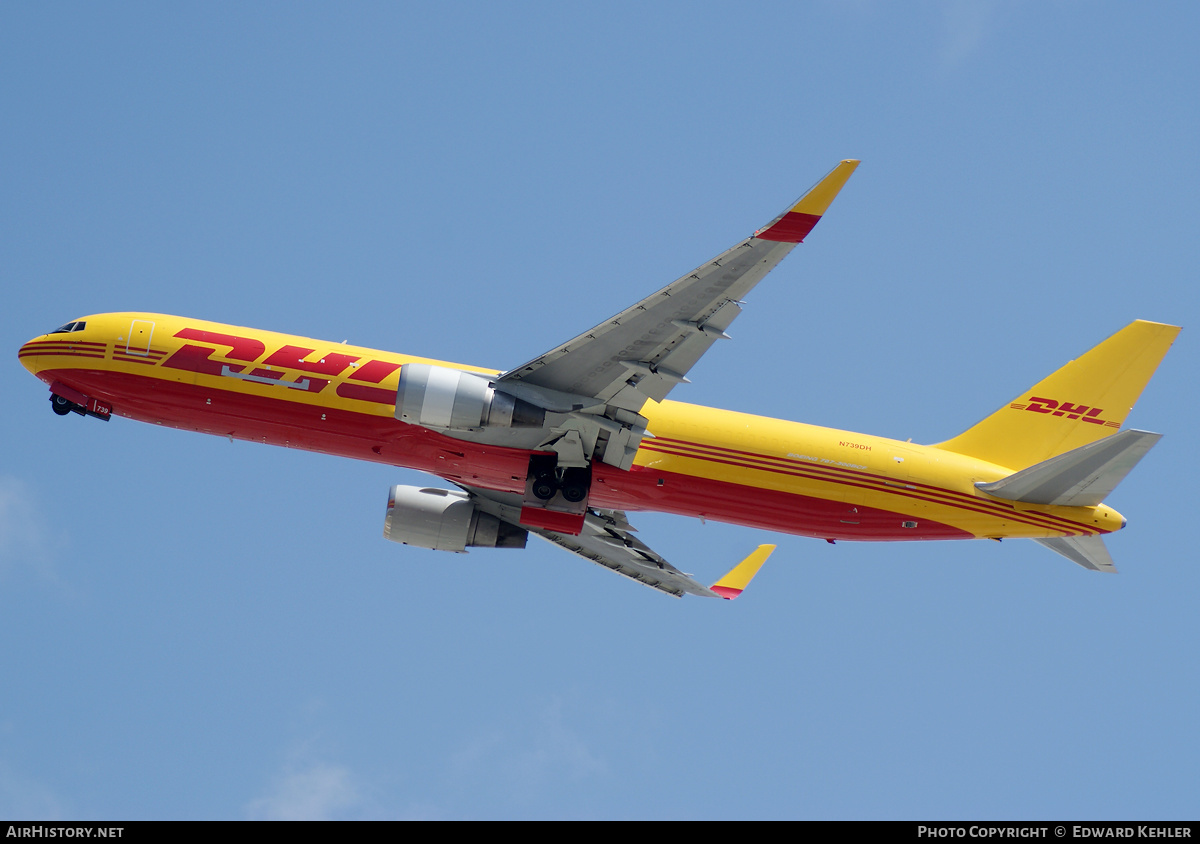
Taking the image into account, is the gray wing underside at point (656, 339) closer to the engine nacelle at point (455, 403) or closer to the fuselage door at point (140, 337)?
the engine nacelle at point (455, 403)

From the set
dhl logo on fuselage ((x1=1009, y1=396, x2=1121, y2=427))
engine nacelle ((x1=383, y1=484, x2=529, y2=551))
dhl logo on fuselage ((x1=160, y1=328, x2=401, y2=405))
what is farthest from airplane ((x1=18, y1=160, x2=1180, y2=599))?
engine nacelle ((x1=383, y1=484, x2=529, y2=551))

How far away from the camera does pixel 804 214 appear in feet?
78.9

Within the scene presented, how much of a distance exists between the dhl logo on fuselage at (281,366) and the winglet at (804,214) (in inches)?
443

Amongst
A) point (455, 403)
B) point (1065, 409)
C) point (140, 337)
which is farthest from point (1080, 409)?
point (140, 337)

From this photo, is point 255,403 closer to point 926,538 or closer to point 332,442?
point 332,442

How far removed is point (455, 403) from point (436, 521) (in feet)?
27.2

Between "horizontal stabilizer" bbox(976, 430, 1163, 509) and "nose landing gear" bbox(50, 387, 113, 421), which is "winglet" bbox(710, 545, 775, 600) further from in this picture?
"nose landing gear" bbox(50, 387, 113, 421)

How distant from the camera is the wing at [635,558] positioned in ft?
122

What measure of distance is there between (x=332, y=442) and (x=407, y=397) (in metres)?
4.00

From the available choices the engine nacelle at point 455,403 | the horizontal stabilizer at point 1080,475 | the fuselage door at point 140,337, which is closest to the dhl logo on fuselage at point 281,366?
the fuselage door at point 140,337

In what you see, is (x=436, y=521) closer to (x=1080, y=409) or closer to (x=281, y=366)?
(x=281, y=366)

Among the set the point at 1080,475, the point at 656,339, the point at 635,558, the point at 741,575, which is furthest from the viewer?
the point at 741,575

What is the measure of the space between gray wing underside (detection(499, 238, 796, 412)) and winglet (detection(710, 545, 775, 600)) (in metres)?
12.3

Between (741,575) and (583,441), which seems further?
(741,575)
